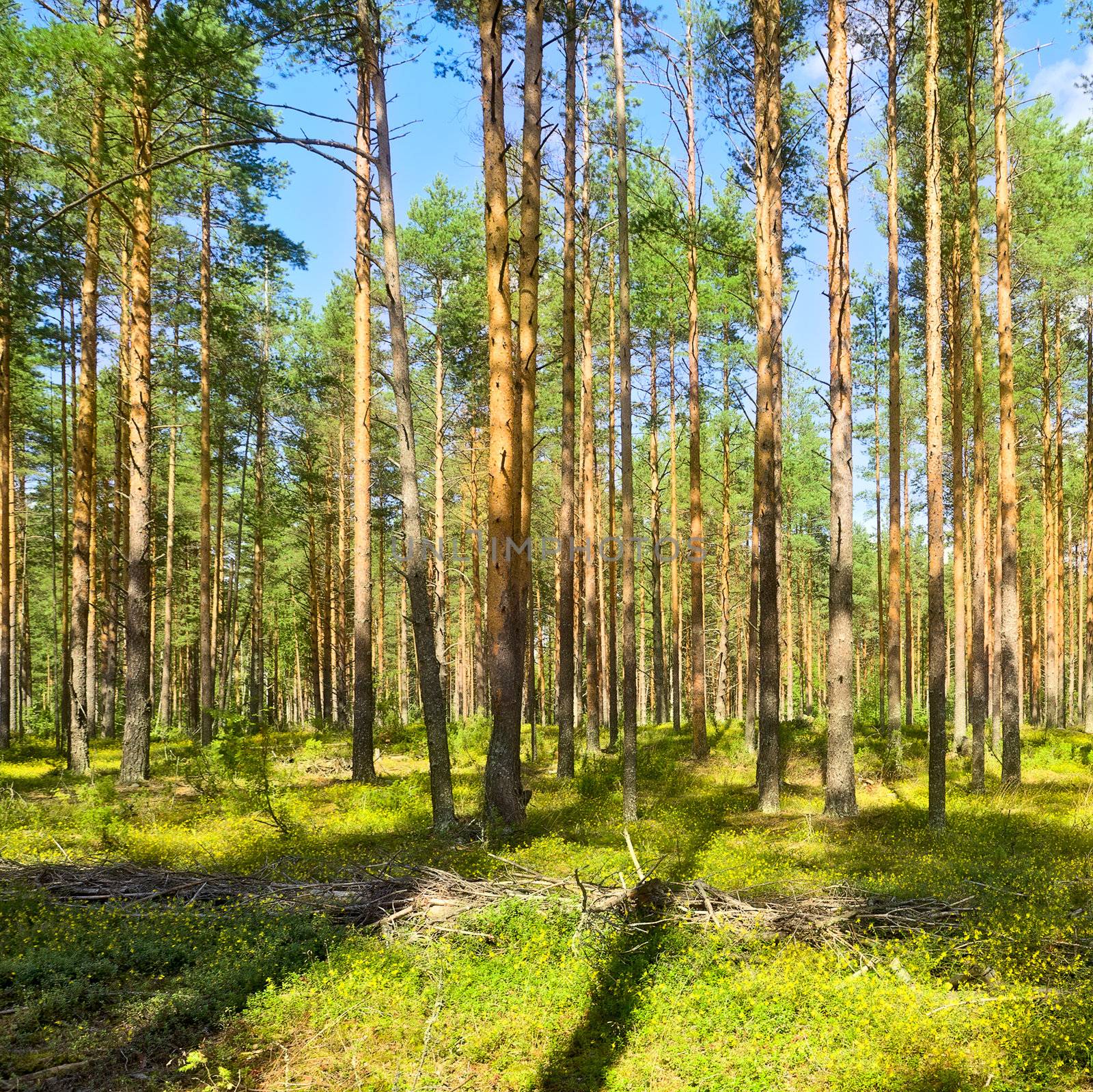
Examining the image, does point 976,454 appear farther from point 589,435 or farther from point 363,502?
point 363,502

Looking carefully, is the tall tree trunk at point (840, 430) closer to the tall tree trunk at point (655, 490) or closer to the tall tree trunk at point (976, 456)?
the tall tree trunk at point (976, 456)

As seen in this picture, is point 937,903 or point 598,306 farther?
point 598,306

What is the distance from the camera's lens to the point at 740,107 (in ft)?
45.0

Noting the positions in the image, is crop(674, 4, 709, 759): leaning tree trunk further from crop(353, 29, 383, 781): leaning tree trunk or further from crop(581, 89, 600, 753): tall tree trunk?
crop(353, 29, 383, 781): leaning tree trunk

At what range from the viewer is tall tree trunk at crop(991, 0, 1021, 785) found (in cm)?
1245

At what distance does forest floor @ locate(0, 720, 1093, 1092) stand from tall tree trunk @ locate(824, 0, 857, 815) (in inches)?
56.5

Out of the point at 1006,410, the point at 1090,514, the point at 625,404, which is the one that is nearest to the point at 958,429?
the point at 1006,410

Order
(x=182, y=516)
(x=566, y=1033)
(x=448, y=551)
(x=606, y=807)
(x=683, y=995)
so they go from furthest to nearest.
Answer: (x=448, y=551) → (x=182, y=516) → (x=606, y=807) → (x=683, y=995) → (x=566, y=1033)

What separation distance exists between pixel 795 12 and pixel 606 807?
15033 mm

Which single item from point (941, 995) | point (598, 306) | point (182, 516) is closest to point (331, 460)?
point (182, 516)

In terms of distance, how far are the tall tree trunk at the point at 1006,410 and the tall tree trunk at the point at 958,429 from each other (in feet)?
2.49

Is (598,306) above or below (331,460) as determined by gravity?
above

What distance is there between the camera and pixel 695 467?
16.3 meters

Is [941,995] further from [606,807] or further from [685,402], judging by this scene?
[685,402]
